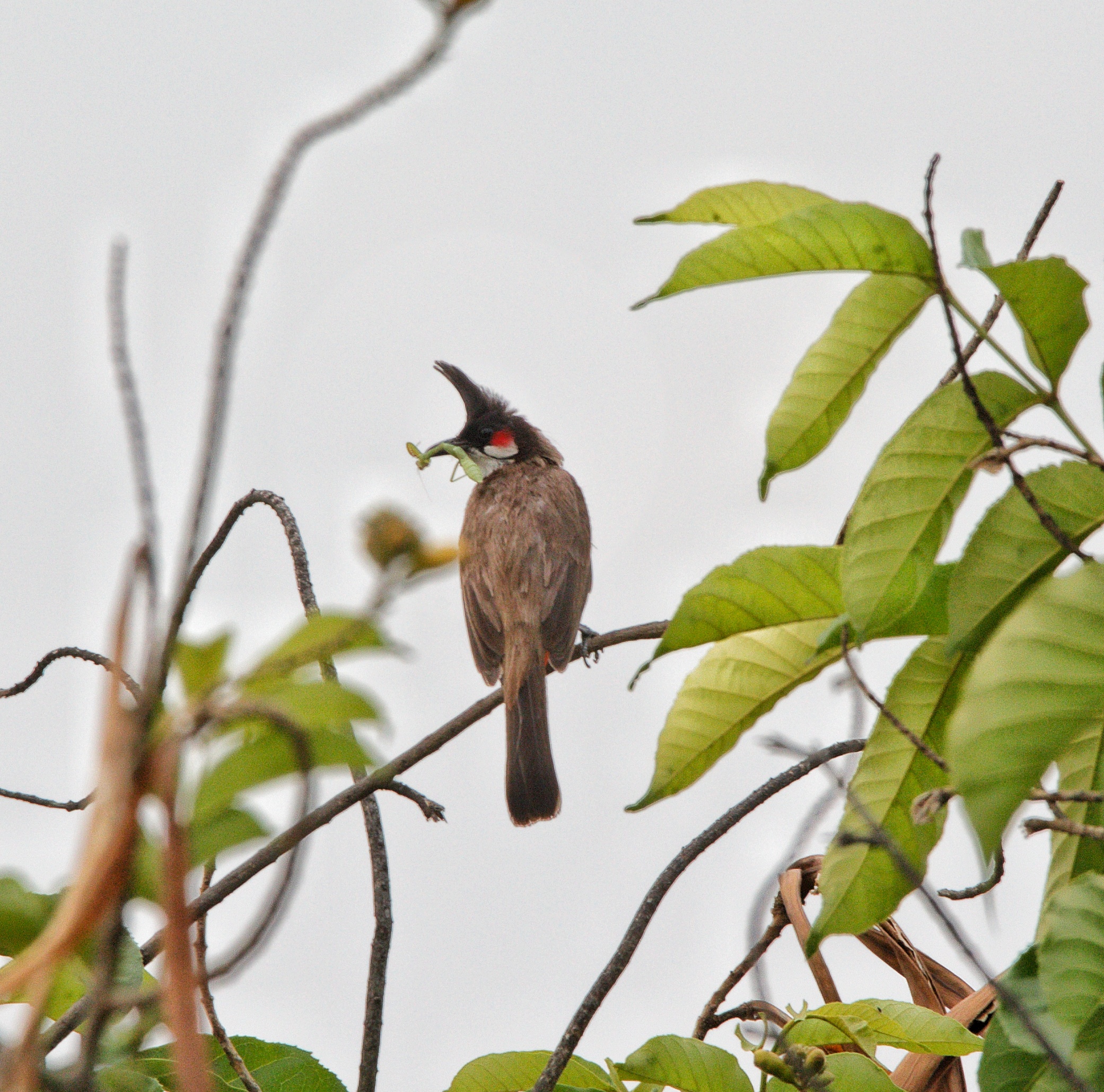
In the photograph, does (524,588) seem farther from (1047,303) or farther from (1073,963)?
(1073,963)

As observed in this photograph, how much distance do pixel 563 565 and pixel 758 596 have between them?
3336 mm

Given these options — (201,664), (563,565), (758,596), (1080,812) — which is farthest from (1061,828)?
(563,565)

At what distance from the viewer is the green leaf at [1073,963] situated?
1.12 metres

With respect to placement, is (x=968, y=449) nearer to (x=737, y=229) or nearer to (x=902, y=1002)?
(x=737, y=229)

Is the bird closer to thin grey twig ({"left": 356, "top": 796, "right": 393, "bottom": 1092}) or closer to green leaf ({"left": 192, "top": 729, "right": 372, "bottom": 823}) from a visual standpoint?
thin grey twig ({"left": 356, "top": 796, "right": 393, "bottom": 1092})

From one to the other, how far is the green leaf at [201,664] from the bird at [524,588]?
3.36 meters

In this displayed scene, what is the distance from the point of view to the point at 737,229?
1.36 m

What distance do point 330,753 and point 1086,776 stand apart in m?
0.91

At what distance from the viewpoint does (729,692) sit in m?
1.57

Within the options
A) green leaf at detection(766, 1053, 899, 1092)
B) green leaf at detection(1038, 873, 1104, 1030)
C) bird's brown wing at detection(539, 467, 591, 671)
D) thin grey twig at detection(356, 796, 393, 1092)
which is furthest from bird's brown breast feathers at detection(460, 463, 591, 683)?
green leaf at detection(1038, 873, 1104, 1030)

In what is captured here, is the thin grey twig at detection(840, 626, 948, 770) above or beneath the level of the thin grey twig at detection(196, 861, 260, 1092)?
above

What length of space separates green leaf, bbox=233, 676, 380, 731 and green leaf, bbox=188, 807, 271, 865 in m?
0.08

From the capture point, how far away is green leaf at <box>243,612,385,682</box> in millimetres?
629

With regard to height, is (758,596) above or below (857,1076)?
above
